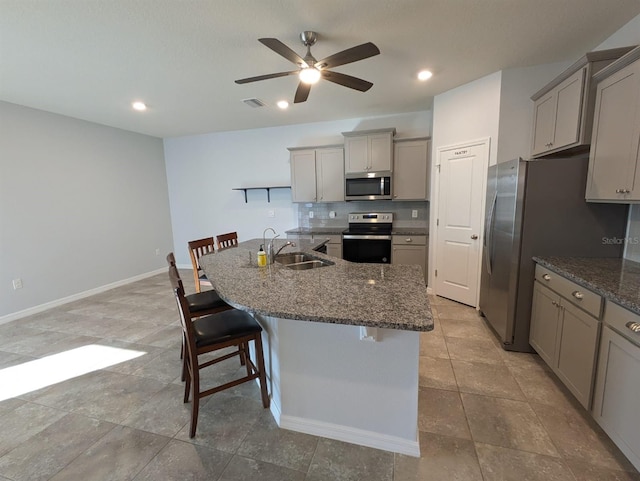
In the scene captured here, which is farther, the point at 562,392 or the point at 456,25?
the point at 456,25

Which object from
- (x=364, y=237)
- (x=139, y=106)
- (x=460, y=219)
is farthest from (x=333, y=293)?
(x=139, y=106)

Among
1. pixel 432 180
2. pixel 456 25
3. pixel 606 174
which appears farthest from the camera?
pixel 432 180

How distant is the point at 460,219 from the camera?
11.0 ft

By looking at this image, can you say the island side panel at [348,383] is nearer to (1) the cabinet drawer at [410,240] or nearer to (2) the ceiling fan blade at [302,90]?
(2) the ceiling fan blade at [302,90]

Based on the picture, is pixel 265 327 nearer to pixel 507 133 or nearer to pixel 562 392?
pixel 562 392

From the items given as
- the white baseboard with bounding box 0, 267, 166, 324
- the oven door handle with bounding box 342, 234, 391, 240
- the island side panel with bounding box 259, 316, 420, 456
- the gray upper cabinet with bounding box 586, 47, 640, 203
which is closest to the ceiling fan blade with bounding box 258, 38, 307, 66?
the island side panel with bounding box 259, 316, 420, 456

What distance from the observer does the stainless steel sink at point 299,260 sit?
245 cm

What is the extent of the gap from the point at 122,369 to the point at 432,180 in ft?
12.7

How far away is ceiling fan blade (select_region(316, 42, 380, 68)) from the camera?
5.83 feet

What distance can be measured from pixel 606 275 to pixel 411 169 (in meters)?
2.62

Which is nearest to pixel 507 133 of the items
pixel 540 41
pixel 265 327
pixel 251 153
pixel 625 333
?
pixel 540 41

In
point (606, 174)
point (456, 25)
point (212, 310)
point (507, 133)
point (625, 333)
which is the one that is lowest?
point (212, 310)

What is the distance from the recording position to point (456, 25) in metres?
2.06

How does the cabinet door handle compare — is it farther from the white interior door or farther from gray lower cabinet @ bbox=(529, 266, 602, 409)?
the white interior door
